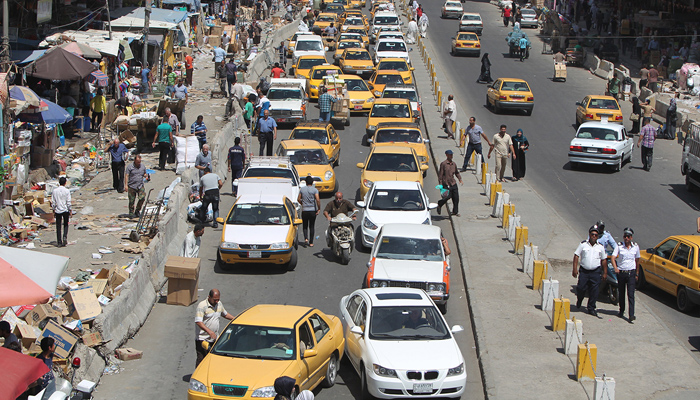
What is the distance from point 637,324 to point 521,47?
3561 cm

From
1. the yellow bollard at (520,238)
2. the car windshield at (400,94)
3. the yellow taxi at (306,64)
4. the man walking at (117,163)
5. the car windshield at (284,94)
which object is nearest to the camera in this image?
the yellow bollard at (520,238)

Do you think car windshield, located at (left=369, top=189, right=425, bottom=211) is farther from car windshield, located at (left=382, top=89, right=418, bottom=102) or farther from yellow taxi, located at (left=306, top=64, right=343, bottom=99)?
yellow taxi, located at (left=306, top=64, right=343, bottom=99)

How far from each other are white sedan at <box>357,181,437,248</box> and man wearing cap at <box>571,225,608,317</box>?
4.07 meters

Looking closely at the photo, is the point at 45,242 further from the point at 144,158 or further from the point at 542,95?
the point at 542,95

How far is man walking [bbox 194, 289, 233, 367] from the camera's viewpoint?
11010mm

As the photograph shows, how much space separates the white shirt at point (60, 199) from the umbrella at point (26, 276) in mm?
6840

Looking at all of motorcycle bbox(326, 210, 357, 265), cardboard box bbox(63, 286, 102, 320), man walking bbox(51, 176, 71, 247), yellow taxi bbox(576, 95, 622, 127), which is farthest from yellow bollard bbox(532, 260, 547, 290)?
yellow taxi bbox(576, 95, 622, 127)

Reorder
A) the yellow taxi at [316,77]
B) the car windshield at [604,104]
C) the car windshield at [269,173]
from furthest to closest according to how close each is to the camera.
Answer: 1. the yellow taxi at [316,77]
2. the car windshield at [604,104]
3. the car windshield at [269,173]

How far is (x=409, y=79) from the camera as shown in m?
35.0

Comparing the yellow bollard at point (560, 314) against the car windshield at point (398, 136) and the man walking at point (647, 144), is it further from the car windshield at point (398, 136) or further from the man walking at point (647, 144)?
the man walking at point (647, 144)

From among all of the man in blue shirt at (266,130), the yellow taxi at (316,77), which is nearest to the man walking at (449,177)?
the man in blue shirt at (266,130)

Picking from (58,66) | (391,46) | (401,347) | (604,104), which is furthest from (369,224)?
(391,46)

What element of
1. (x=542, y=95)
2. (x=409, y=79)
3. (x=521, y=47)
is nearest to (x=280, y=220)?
(x=409, y=79)

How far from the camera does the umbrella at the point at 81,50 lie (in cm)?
2550
